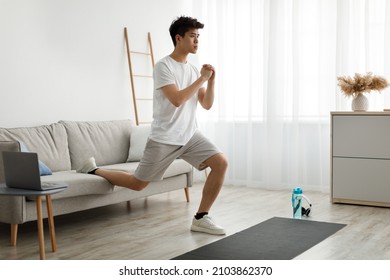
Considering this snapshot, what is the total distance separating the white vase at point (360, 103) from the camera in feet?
15.6

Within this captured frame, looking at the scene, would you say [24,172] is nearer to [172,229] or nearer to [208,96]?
[172,229]

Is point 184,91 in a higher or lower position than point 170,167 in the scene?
higher

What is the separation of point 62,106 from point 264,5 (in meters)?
2.43

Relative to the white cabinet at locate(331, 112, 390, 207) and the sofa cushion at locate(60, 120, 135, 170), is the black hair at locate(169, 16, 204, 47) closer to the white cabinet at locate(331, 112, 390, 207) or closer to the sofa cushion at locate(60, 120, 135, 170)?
the sofa cushion at locate(60, 120, 135, 170)

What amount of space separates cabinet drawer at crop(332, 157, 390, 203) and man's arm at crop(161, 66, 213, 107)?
1.87m

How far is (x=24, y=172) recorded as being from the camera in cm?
306

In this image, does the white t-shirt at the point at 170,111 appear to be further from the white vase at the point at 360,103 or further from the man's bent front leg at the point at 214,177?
the white vase at the point at 360,103

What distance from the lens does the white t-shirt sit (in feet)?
11.8

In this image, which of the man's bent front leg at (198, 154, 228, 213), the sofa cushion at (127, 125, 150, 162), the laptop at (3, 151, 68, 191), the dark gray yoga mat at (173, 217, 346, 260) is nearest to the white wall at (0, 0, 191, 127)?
the sofa cushion at (127, 125, 150, 162)

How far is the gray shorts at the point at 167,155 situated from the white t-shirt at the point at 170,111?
0.04m

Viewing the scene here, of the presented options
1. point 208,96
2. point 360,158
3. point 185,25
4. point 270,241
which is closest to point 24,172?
point 208,96

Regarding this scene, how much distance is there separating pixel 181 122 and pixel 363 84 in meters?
1.93
